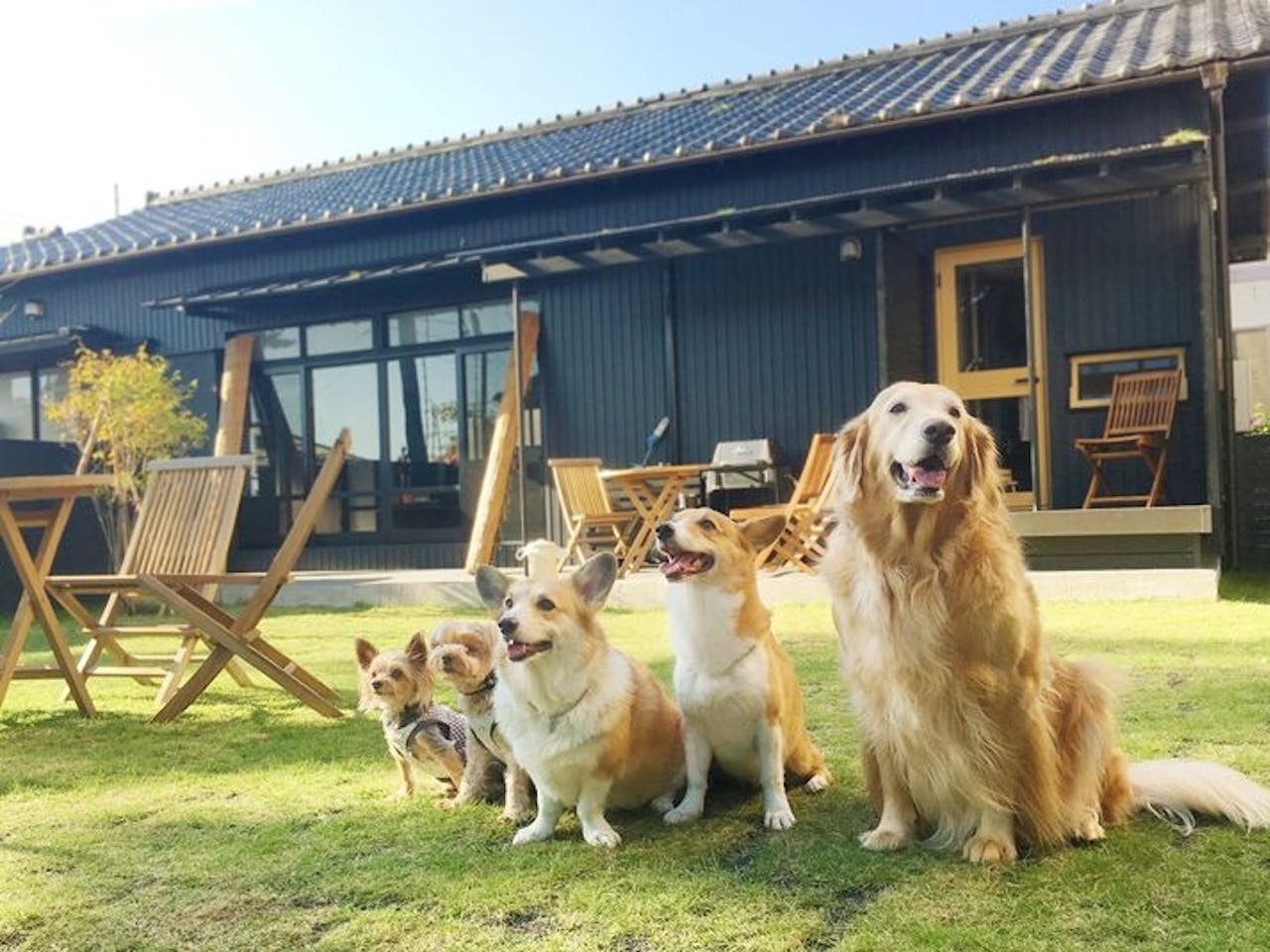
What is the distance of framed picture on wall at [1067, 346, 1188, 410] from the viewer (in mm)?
7938

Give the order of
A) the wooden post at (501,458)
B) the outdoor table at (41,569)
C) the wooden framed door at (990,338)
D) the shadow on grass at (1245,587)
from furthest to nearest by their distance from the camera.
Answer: the wooden post at (501,458) < the wooden framed door at (990,338) < the shadow on grass at (1245,587) < the outdoor table at (41,569)

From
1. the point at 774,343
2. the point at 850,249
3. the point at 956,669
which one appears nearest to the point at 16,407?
the point at 774,343

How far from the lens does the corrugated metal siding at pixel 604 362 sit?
9.77 m

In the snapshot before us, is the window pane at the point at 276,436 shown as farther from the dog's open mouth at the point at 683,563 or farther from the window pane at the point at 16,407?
the dog's open mouth at the point at 683,563

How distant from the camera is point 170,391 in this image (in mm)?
10422

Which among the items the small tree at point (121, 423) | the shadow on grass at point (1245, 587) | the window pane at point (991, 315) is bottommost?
the shadow on grass at point (1245, 587)

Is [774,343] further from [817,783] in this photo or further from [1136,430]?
[817,783]

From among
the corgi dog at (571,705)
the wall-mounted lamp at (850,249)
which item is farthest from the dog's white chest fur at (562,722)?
the wall-mounted lamp at (850,249)

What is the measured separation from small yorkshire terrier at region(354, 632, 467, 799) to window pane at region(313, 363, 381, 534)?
27.0ft

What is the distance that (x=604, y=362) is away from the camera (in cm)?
997

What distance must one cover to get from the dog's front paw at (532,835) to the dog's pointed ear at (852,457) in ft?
3.55

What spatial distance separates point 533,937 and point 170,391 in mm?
9785

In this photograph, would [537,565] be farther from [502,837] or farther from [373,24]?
[373,24]

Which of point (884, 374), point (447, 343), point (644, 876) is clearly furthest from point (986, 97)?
point (644, 876)
